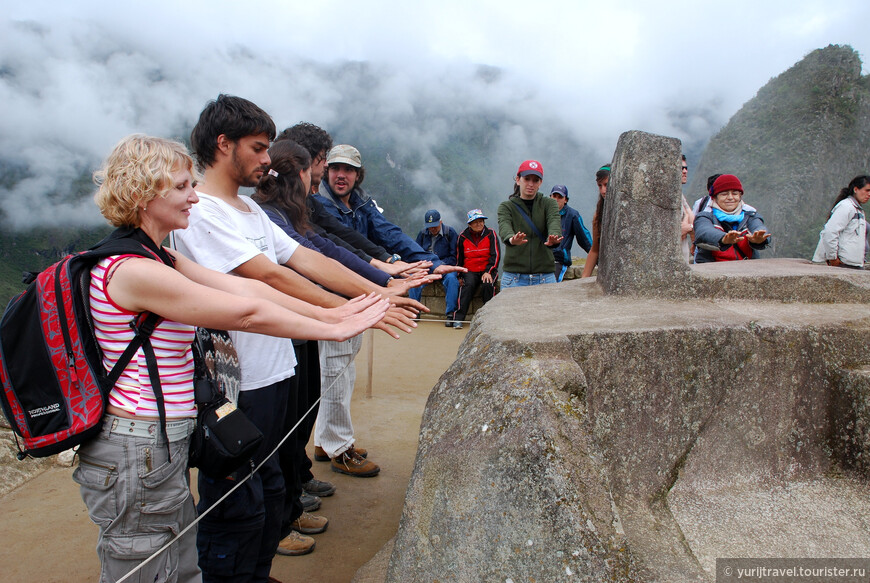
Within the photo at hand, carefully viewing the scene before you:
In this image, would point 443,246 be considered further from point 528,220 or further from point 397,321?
point 397,321

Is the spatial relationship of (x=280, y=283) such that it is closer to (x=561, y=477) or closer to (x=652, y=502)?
(x=561, y=477)

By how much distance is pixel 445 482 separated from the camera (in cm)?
181

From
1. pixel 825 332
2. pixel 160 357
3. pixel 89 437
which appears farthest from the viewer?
pixel 825 332

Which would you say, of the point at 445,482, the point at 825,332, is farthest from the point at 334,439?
the point at 825,332

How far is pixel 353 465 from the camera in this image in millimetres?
3707

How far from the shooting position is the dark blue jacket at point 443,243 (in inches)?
362

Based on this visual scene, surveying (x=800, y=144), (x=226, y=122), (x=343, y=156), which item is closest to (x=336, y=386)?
(x=343, y=156)

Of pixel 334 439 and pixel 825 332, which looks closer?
pixel 825 332

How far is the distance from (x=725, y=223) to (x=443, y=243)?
16.2ft

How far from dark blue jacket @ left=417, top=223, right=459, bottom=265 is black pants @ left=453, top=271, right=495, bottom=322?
58 centimetres

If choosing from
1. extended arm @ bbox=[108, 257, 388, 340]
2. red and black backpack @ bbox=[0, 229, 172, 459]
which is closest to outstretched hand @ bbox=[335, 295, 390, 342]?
extended arm @ bbox=[108, 257, 388, 340]

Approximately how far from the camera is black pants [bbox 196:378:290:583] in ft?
6.84

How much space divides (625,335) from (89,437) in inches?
67.8

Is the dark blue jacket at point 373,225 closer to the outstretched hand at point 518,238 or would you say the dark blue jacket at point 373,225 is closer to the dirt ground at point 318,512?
the outstretched hand at point 518,238
